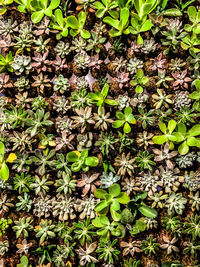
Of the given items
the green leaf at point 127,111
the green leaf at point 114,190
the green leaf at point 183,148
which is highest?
Answer: the green leaf at point 127,111

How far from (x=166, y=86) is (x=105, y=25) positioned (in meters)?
0.51

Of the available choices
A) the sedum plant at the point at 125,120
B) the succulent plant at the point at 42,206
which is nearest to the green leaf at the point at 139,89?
the sedum plant at the point at 125,120

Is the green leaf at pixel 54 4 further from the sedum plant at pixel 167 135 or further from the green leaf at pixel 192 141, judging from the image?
the green leaf at pixel 192 141

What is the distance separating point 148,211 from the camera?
140 cm

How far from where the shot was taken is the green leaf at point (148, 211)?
Answer: 1392 millimetres

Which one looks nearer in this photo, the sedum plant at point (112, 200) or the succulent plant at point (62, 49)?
the sedum plant at point (112, 200)

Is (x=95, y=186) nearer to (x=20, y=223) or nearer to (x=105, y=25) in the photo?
(x=20, y=223)

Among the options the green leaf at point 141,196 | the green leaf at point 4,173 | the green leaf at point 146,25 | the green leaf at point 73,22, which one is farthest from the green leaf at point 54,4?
the green leaf at point 141,196

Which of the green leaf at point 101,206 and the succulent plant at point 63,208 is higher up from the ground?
the green leaf at point 101,206

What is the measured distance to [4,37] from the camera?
1525 mm

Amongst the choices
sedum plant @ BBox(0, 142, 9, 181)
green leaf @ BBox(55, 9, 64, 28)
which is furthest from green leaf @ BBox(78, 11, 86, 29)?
sedum plant @ BBox(0, 142, 9, 181)

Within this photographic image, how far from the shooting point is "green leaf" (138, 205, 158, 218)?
1.39m

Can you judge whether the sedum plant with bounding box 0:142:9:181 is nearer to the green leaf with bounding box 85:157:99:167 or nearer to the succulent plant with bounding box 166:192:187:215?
the green leaf with bounding box 85:157:99:167

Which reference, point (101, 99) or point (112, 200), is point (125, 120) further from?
point (112, 200)
